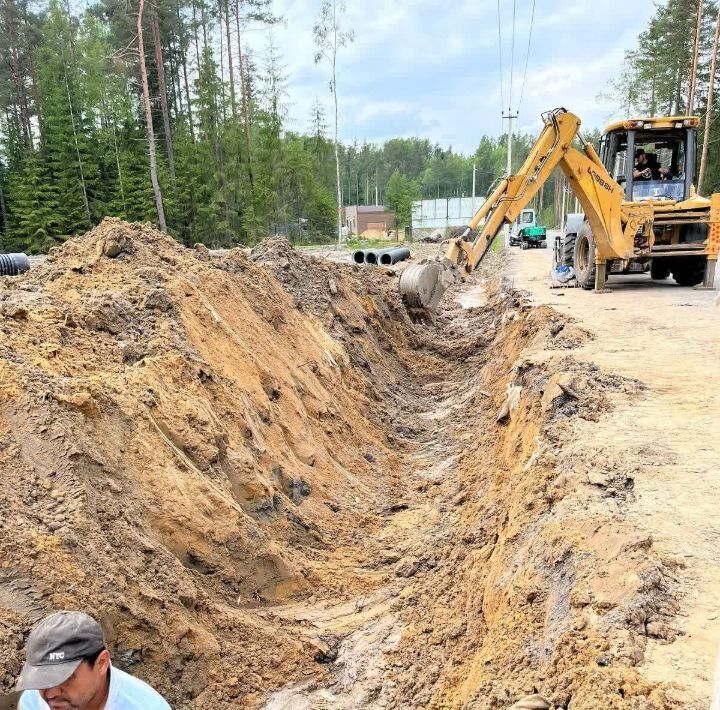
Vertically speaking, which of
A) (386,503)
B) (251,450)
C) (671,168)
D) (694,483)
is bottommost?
(386,503)

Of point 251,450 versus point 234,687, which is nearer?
point 234,687

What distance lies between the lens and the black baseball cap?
2.17 m

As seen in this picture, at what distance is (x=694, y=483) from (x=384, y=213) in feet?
A: 207

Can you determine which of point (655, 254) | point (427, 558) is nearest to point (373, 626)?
point (427, 558)

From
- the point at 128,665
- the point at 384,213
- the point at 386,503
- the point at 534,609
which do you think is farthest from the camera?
the point at 384,213

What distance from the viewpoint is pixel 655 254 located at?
12.7 metres

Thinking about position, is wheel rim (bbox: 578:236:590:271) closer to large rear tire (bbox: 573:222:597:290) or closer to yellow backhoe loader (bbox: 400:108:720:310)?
large rear tire (bbox: 573:222:597:290)

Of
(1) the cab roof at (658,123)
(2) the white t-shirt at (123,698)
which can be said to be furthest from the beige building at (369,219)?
(2) the white t-shirt at (123,698)

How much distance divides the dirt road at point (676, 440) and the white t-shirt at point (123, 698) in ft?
6.31

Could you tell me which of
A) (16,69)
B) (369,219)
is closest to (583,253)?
(16,69)

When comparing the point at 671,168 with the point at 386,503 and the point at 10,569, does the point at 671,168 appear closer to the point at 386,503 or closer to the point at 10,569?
the point at 386,503

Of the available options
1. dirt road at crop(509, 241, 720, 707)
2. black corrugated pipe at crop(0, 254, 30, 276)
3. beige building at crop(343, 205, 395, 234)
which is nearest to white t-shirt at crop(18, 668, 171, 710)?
dirt road at crop(509, 241, 720, 707)

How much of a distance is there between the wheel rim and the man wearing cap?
45.3 feet

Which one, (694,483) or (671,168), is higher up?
(671,168)
